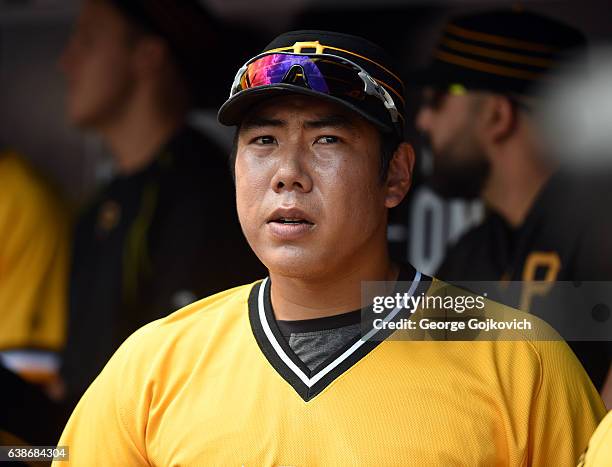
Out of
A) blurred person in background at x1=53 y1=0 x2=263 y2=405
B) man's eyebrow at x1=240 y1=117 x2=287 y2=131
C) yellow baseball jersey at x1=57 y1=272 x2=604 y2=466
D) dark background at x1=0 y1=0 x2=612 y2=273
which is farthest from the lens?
blurred person in background at x1=53 y1=0 x2=263 y2=405

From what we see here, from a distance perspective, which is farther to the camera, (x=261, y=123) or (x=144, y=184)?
(x=144, y=184)

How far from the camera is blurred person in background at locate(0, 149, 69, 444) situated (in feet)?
12.6

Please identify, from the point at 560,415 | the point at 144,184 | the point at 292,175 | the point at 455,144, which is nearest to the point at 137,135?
the point at 144,184

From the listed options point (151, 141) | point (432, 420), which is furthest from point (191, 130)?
point (432, 420)

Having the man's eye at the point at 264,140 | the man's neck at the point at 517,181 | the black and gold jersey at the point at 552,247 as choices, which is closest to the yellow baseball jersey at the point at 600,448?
the man's eye at the point at 264,140

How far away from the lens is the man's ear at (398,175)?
7.20 ft

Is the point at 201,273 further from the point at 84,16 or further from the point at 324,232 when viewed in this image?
the point at 324,232

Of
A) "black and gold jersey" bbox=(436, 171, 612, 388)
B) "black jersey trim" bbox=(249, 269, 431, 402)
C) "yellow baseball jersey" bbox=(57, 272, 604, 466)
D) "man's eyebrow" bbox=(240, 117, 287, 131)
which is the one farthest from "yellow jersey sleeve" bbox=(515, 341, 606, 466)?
"black and gold jersey" bbox=(436, 171, 612, 388)

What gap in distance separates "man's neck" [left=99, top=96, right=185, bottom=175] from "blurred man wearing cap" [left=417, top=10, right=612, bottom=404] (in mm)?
914

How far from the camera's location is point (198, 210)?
365 centimetres

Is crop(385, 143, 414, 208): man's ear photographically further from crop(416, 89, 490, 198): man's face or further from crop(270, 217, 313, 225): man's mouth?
crop(416, 89, 490, 198): man's face

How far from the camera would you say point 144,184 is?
3.80 meters

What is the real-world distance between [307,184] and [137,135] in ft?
6.36

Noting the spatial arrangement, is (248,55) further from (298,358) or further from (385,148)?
(298,358)
